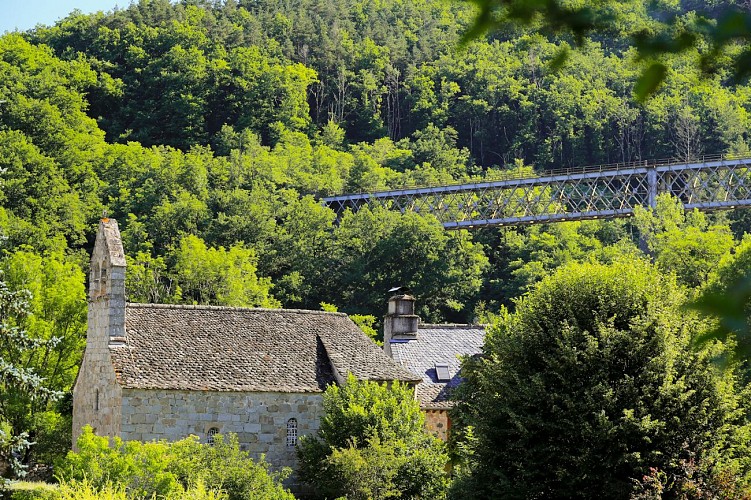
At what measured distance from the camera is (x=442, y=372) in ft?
173

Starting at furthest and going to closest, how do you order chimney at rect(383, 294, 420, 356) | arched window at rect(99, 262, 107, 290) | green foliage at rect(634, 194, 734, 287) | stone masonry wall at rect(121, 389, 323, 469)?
green foliage at rect(634, 194, 734, 287) < chimney at rect(383, 294, 420, 356) < arched window at rect(99, 262, 107, 290) < stone masonry wall at rect(121, 389, 323, 469)

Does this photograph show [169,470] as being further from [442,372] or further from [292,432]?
[442,372]

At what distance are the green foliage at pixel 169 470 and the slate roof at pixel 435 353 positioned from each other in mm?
11325

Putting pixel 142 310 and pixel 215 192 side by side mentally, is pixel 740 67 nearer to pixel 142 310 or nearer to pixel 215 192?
pixel 142 310

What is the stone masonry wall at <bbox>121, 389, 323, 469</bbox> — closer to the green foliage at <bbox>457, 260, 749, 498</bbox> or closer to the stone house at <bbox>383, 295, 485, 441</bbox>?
the stone house at <bbox>383, 295, 485, 441</bbox>

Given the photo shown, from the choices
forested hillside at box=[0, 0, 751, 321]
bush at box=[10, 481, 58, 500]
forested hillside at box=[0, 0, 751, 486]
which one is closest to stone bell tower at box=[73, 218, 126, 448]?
forested hillside at box=[0, 0, 751, 486]

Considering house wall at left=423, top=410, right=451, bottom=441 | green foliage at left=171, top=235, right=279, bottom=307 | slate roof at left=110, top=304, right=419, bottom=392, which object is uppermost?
green foliage at left=171, top=235, right=279, bottom=307

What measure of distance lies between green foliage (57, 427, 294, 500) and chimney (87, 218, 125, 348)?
5439 millimetres

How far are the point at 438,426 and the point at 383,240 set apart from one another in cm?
3885

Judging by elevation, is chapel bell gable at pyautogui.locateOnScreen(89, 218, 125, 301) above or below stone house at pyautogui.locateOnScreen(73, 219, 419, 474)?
above

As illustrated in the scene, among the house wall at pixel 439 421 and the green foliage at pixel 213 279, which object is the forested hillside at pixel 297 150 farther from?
the house wall at pixel 439 421

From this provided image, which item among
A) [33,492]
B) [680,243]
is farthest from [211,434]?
[680,243]

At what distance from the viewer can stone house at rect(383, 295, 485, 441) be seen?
51.2 m

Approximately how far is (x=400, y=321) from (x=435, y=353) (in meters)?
1.97
